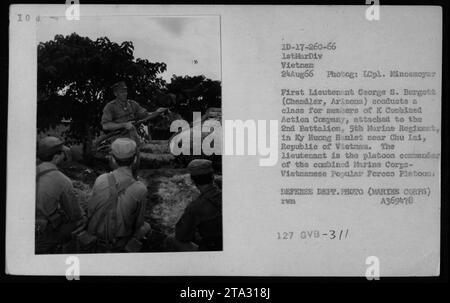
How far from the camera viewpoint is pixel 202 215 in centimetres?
210

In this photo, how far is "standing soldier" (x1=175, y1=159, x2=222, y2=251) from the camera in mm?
2098

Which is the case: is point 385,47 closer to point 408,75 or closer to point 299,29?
point 408,75

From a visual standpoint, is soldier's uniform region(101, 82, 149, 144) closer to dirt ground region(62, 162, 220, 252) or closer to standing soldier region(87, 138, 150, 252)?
standing soldier region(87, 138, 150, 252)

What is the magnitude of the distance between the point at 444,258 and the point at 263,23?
4.54 feet

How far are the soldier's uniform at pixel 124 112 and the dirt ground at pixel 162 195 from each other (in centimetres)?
19

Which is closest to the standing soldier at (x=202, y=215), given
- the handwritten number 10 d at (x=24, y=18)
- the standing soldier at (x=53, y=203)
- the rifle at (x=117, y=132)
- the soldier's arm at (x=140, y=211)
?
the soldier's arm at (x=140, y=211)

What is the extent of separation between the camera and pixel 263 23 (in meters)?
2.10

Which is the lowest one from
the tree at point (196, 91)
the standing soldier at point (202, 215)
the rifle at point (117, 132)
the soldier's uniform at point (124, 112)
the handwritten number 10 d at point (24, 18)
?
the standing soldier at point (202, 215)

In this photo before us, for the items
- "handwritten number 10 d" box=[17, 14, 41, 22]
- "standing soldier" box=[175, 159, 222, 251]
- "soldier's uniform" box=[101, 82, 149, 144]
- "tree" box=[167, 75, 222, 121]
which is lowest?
"standing soldier" box=[175, 159, 222, 251]

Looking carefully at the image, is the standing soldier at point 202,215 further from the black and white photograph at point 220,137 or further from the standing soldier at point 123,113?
the standing soldier at point 123,113

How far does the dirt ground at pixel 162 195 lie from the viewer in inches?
82.6

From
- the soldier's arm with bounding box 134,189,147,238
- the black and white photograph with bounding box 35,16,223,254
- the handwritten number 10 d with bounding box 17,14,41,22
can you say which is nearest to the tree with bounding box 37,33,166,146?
the black and white photograph with bounding box 35,16,223,254

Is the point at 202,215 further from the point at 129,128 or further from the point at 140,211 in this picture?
the point at 129,128
